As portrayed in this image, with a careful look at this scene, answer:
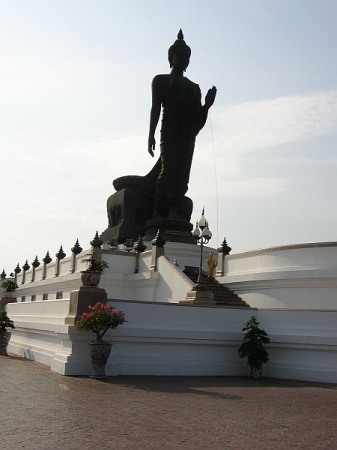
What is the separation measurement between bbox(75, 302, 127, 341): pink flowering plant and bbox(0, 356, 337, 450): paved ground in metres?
1.15

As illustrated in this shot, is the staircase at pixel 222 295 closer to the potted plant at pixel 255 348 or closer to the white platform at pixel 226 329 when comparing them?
the white platform at pixel 226 329

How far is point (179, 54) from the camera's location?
31.8 m

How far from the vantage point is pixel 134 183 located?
3312 centimetres

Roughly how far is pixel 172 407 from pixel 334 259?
10184mm

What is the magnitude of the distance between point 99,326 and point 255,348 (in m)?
4.35

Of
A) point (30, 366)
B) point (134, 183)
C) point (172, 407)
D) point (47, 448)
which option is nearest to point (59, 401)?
point (172, 407)

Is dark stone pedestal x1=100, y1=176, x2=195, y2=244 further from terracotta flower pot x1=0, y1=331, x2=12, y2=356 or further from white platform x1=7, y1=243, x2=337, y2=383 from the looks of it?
terracotta flower pot x1=0, y1=331, x2=12, y2=356

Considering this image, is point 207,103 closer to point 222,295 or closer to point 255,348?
point 222,295

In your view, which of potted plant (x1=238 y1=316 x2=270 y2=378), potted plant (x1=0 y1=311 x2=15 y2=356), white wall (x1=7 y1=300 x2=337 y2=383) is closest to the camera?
white wall (x1=7 y1=300 x2=337 y2=383)

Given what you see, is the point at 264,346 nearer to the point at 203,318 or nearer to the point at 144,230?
the point at 203,318

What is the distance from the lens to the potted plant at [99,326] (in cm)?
1327

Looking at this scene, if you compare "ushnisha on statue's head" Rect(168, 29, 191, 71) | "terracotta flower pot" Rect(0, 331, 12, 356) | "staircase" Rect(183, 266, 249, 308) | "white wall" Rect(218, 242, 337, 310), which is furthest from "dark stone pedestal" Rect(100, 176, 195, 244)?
"terracotta flower pot" Rect(0, 331, 12, 356)

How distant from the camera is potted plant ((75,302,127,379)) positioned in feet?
43.5

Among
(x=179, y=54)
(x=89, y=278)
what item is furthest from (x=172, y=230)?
(x=89, y=278)
